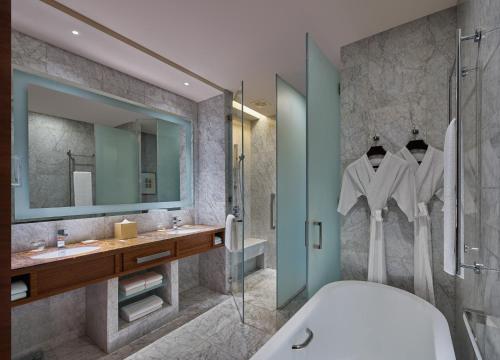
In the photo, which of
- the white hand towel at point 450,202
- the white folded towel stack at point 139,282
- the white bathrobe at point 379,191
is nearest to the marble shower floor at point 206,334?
the white folded towel stack at point 139,282

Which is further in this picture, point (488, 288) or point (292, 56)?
point (292, 56)

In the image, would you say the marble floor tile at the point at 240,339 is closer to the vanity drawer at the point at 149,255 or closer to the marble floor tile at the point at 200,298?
the marble floor tile at the point at 200,298

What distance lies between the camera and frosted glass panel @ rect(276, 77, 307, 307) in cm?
247

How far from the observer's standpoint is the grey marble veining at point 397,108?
5.80 feet

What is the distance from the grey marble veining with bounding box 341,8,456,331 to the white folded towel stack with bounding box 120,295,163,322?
189 cm

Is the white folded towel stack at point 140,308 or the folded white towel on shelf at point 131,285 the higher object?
the folded white towel on shelf at point 131,285

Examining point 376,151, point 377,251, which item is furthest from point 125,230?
point 376,151

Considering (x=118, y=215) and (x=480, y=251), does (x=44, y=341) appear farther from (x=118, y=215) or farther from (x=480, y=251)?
(x=480, y=251)

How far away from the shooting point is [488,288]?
975 millimetres

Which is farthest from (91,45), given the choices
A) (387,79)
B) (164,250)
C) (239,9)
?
(387,79)

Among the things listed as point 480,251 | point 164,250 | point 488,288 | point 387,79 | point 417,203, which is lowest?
point 164,250

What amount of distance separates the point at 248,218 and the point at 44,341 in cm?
273

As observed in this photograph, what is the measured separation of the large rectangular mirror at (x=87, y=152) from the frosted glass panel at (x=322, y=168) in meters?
2.02

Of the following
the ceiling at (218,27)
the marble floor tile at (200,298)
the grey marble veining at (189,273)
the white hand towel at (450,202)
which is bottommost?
the marble floor tile at (200,298)
